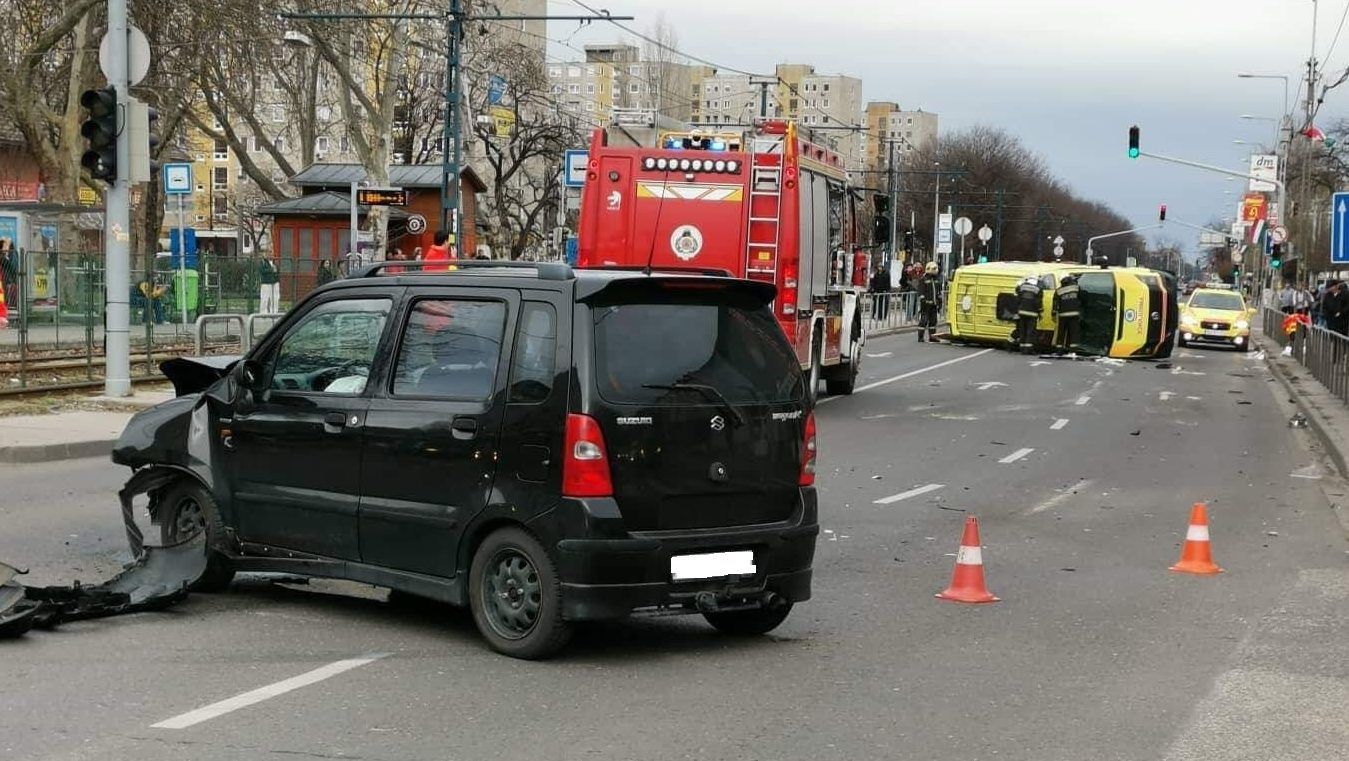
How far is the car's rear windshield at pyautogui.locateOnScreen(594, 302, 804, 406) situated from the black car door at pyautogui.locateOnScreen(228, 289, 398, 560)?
4.27ft

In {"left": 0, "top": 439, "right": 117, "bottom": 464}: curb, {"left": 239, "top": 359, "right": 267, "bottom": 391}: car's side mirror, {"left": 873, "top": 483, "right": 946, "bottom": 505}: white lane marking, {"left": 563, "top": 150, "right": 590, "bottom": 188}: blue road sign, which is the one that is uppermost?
{"left": 563, "top": 150, "right": 590, "bottom": 188}: blue road sign

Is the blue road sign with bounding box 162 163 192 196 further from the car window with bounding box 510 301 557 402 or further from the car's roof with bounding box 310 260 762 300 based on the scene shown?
the car window with bounding box 510 301 557 402

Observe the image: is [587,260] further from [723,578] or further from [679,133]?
[723,578]

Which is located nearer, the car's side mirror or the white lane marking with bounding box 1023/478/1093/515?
the car's side mirror

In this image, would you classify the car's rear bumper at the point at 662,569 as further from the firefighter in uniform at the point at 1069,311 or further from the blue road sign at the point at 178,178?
the firefighter in uniform at the point at 1069,311

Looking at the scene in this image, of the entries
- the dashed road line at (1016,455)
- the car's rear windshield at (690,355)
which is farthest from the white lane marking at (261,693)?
the dashed road line at (1016,455)

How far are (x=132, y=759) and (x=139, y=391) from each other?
1690 cm

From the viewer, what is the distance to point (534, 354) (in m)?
7.10

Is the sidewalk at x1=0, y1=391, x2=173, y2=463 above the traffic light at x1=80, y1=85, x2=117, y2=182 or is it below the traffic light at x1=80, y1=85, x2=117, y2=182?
below

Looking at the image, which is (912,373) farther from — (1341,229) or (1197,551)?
(1197,551)

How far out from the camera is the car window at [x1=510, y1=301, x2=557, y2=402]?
7031 millimetres

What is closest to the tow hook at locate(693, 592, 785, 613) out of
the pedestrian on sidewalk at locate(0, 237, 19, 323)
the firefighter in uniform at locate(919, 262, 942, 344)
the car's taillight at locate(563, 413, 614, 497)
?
the car's taillight at locate(563, 413, 614, 497)

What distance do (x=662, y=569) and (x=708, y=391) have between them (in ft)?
2.75

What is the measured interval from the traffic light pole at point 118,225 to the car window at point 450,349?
13095 mm
